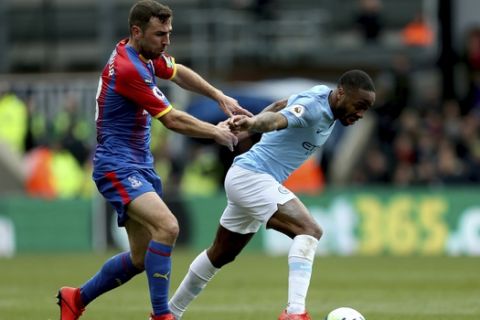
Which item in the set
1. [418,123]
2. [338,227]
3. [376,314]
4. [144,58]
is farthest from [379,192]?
[144,58]

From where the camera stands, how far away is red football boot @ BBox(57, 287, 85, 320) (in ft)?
35.9

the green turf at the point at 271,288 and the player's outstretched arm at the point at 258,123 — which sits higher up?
the player's outstretched arm at the point at 258,123

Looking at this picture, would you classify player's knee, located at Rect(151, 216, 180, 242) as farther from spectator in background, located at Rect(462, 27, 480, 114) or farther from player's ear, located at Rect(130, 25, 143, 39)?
spectator in background, located at Rect(462, 27, 480, 114)

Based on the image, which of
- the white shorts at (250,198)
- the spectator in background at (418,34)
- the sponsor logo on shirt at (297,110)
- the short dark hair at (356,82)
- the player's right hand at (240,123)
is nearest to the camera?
the player's right hand at (240,123)

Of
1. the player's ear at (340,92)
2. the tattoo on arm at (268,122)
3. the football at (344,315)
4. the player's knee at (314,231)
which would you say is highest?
the player's ear at (340,92)

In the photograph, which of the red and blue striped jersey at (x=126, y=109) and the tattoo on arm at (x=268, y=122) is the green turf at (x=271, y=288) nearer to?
the red and blue striped jersey at (x=126, y=109)

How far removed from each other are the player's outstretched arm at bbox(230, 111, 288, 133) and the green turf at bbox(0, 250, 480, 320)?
7.63 ft

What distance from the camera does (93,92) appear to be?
24734 millimetres

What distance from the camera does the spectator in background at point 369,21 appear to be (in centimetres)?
2687

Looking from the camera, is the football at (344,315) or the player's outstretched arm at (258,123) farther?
the football at (344,315)

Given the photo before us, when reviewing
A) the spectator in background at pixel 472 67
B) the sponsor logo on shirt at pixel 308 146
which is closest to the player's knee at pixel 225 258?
the sponsor logo on shirt at pixel 308 146

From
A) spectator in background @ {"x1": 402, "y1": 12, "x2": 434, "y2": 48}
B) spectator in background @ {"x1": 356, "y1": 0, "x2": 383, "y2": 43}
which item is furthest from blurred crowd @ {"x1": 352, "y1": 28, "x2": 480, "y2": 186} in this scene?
spectator in background @ {"x1": 356, "y1": 0, "x2": 383, "y2": 43}

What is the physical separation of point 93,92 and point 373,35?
20.2 feet

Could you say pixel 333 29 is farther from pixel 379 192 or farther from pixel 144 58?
pixel 144 58
